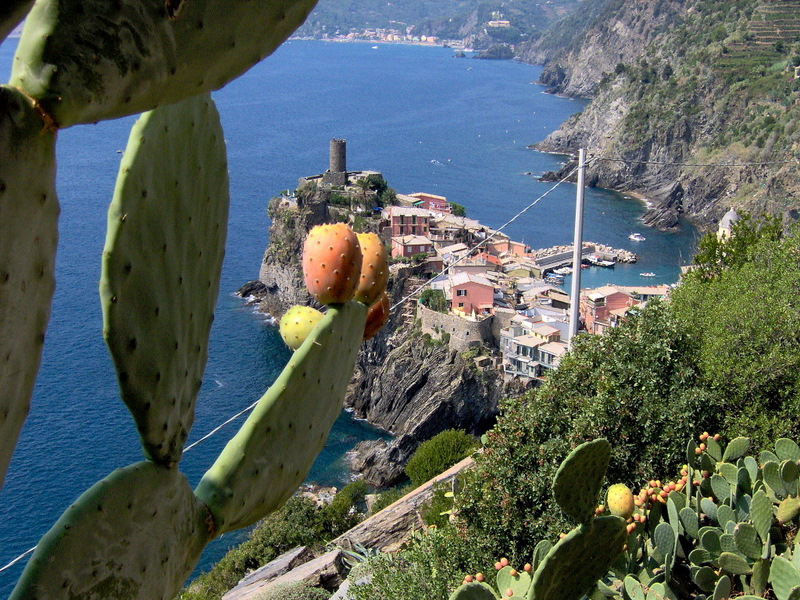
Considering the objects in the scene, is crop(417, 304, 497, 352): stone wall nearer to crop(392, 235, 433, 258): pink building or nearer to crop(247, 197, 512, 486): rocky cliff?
crop(247, 197, 512, 486): rocky cliff

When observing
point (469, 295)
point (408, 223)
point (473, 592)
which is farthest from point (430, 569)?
point (408, 223)

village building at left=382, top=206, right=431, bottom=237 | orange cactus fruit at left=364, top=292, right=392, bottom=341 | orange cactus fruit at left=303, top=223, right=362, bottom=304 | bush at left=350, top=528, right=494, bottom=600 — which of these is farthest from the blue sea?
orange cactus fruit at left=303, top=223, right=362, bottom=304

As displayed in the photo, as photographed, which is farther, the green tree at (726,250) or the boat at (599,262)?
the boat at (599,262)

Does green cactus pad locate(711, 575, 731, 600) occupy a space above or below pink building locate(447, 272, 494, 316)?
above

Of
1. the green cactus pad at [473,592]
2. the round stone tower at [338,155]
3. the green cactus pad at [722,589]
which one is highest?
the green cactus pad at [473,592]

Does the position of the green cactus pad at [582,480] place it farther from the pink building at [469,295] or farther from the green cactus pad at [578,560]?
the pink building at [469,295]

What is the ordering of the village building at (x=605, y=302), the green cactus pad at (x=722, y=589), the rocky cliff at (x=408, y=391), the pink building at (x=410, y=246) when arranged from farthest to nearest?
the pink building at (x=410, y=246) < the village building at (x=605, y=302) < the rocky cliff at (x=408, y=391) < the green cactus pad at (x=722, y=589)

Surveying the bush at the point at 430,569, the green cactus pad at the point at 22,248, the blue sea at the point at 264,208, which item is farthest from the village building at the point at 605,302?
the green cactus pad at the point at 22,248
